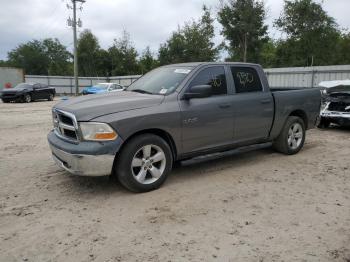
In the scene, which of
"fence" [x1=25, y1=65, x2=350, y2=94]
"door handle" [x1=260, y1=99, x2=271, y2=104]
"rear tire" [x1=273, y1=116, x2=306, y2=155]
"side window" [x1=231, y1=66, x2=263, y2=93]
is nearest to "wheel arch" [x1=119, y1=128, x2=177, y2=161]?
"side window" [x1=231, y1=66, x2=263, y2=93]

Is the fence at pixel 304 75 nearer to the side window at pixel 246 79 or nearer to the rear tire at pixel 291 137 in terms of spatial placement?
the rear tire at pixel 291 137

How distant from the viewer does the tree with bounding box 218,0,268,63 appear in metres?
30.9

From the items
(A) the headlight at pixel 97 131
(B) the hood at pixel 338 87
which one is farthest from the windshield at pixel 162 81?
(B) the hood at pixel 338 87

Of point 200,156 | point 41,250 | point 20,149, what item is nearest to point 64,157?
point 41,250

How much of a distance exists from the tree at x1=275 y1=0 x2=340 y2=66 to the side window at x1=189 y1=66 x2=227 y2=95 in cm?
3065

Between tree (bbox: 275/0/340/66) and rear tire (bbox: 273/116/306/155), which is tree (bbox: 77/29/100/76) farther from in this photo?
rear tire (bbox: 273/116/306/155)

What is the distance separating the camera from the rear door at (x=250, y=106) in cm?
566

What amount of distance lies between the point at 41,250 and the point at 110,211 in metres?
1.00

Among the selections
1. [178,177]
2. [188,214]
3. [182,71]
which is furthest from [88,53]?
[188,214]

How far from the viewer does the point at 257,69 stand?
6.21m

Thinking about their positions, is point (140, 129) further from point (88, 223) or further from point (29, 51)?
point (29, 51)

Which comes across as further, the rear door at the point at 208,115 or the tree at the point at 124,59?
the tree at the point at 124,59

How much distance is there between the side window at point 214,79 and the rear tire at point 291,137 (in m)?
1.81

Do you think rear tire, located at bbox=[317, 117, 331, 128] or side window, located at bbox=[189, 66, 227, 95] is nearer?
side window, located at bbox=[189, 66, 227, 95]
